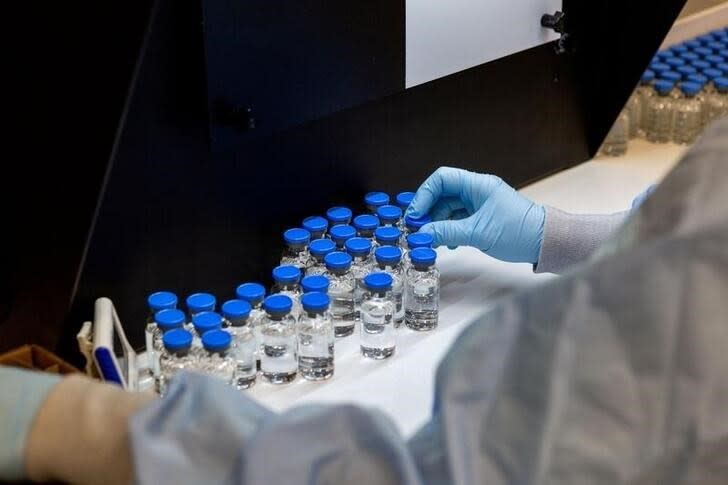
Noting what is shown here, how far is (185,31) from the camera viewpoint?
5.20ft

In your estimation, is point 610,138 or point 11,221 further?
point 610,138

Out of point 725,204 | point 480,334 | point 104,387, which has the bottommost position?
point 104,387

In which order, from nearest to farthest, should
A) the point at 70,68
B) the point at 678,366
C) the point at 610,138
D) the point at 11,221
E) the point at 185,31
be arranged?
the point at 678,366 < the point at 70,68 < the point at 11,221 < the point at 185,31 < the point at 610,138

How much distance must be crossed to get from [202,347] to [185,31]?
0.48 metres

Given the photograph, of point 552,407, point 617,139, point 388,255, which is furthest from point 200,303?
point 617,139

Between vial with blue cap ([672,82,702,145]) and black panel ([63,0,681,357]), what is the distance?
0.28m

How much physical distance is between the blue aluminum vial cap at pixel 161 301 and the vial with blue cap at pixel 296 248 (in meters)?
0.26

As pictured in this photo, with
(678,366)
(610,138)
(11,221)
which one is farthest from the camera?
(610,138)

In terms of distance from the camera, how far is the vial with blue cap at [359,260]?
1.83 meters

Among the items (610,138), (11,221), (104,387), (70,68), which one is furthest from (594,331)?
(610,138)

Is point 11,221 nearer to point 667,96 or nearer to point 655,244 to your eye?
point 655,244

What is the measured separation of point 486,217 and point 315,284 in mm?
384

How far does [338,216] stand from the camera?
191cm

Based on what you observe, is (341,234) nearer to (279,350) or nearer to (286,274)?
(286,274)
